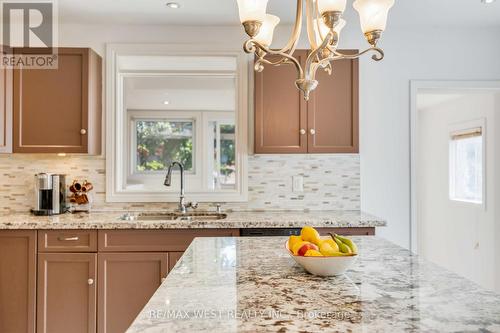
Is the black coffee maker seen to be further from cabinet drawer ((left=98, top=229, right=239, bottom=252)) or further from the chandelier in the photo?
the chandelier

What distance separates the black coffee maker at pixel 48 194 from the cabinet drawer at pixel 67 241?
1.24 feet

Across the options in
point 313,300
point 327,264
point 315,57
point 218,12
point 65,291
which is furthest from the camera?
point 218,12

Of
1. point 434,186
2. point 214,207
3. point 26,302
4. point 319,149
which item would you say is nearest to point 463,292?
point 319,149

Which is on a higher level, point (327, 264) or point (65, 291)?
point (327, 264)

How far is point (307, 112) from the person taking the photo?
2.91 m

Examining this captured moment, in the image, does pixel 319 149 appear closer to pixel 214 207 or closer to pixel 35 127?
pixel 214 207

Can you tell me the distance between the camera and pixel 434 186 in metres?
5.43

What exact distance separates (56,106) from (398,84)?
9.18 ft

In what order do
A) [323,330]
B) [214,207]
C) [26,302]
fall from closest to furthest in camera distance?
[323,330]
[26,302]
[214,207]

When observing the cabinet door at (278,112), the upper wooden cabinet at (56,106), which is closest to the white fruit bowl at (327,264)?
the cabinet door at (278,112)

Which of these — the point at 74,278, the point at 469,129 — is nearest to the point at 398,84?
the point at 469,129

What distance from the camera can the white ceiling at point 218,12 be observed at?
2.72 meters

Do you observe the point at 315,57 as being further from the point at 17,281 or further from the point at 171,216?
the point at 17,281

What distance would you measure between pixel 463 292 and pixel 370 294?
29 centimetres
